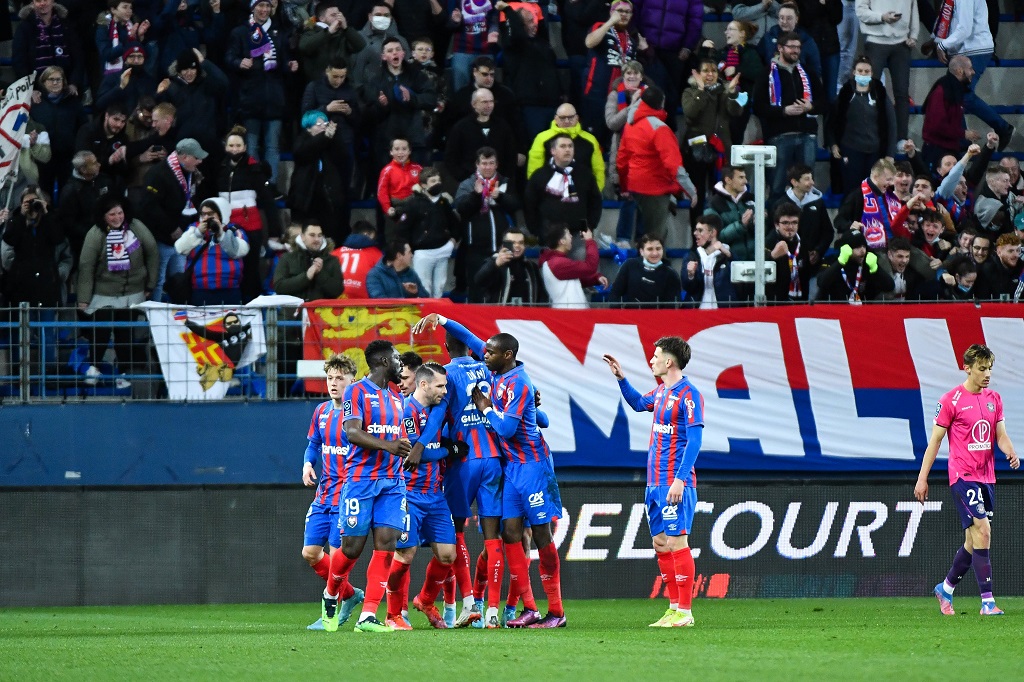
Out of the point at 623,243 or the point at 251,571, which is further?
the point at 623,243

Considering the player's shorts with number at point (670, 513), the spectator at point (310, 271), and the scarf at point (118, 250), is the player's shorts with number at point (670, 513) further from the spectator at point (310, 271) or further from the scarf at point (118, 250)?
the scarf at point (118, 250)

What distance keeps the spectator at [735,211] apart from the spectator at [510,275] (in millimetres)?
1931

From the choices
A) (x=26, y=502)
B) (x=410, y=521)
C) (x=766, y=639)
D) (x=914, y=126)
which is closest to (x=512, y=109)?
(x=914, y=126)

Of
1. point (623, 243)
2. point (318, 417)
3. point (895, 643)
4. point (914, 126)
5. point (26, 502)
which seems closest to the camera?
point (895, 643)

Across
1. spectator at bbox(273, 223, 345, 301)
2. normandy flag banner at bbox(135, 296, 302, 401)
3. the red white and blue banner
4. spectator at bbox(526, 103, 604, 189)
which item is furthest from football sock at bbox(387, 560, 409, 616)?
spectator at bbox(526, 103, 604, 189)

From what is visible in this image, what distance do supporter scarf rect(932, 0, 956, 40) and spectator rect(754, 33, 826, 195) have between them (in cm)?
249

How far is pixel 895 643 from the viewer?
9.26 m

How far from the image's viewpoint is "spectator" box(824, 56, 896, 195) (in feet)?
59.6

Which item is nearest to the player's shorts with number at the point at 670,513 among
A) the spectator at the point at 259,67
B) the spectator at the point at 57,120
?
the spectator at the point at 259,67

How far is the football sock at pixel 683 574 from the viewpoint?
1066 centimetres

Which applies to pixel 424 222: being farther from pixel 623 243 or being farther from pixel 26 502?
pixel 26 502

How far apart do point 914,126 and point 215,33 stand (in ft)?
27.8

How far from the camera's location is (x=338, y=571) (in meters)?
10.7

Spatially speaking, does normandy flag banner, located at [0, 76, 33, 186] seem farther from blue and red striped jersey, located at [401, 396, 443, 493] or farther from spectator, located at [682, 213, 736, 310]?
blue and red striped jersey, located at [401, 396, 443, 493]
